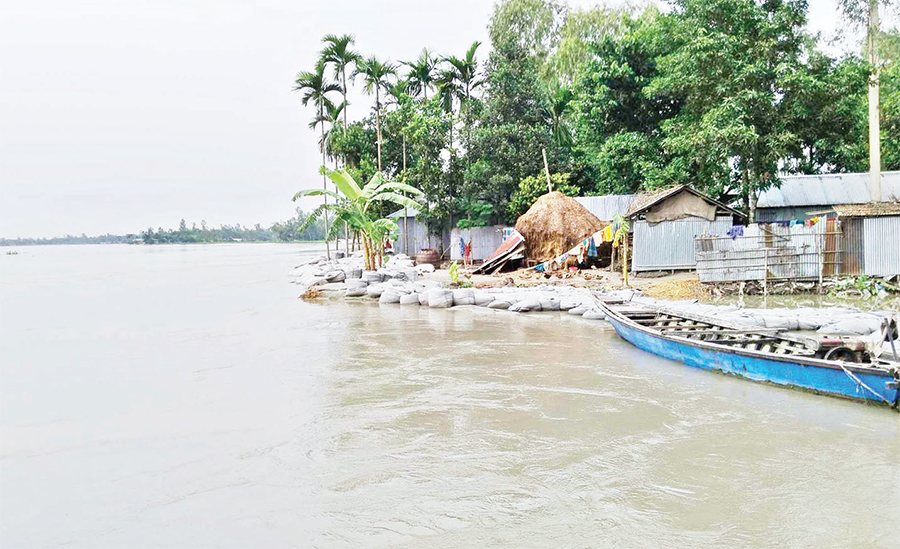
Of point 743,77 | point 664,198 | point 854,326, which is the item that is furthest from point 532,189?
point 854,326

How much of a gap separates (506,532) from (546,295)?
11.0 meters

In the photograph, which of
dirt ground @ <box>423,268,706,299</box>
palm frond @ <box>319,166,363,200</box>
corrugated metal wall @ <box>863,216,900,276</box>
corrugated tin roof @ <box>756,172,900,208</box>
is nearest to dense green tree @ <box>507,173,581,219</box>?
dirt ground @ <box>423,268,706,299</box>

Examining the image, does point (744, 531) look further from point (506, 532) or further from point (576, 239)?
point (576, 239)

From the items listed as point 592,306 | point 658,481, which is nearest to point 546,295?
point 592,306

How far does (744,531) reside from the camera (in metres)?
4.33

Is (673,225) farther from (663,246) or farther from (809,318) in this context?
(809,318)

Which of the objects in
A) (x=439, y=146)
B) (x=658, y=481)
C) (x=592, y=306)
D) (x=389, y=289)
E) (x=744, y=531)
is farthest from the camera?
(x=439, y=146)

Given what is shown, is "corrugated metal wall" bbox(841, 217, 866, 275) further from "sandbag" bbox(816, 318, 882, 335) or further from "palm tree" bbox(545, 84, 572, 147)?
"palm tree" bbox(545, 84, 572, 147)

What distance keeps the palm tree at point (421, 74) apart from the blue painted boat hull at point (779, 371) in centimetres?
2174

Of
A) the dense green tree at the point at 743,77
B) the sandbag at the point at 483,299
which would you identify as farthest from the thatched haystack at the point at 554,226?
the sandbag at the point at 483,299

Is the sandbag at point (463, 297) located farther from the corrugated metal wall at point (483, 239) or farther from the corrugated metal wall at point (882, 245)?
the corrugated metal wall at point (882, 245)

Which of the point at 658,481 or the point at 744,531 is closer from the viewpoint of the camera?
the point at 744,531

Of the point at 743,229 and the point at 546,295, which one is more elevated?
the point at 743,229

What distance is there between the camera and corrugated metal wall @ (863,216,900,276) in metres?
14.1
